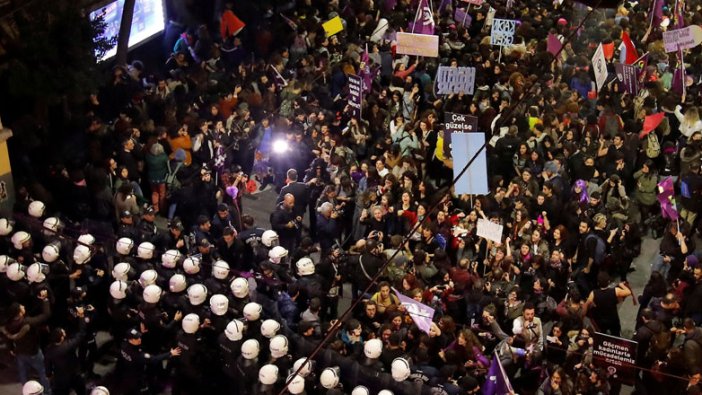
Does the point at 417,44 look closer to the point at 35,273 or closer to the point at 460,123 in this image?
the point at 460,123

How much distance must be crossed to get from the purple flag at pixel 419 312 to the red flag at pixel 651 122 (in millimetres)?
5994

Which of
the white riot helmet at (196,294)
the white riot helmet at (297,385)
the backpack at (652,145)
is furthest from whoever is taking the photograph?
the backpack at (652,145)

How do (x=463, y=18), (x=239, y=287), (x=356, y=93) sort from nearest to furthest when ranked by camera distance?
(x=239, y=287) → (x=356, y=93) → (x=463, y=18)

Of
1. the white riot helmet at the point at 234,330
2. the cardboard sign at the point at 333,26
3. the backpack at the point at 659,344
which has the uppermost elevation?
the cardboard sign at the point at 333,26

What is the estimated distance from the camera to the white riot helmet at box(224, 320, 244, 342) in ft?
32.4

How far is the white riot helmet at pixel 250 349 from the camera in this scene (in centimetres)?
974

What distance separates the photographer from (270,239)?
1156cm

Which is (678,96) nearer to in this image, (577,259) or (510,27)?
(510,27)

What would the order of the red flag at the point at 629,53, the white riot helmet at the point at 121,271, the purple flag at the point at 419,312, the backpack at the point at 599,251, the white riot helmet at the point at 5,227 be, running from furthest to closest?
the red flag at the point at 629,53
the backpack at the point at 599,251
the white riot helmet at the point at 5,227
the white riot helmet at the point at 121,271
the purple flag at the point at 419,312

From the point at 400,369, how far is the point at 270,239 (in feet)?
9.52

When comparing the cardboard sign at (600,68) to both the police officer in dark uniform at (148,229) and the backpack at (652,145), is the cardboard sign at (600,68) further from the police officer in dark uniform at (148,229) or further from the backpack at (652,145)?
the police officer in dark uniform at (148,229)

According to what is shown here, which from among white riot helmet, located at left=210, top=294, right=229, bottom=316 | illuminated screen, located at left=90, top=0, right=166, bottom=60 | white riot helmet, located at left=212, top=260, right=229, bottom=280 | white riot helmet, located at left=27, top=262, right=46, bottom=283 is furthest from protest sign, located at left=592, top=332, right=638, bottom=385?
illuminated screen, located at left=90, top=0, right=166, bottom=60

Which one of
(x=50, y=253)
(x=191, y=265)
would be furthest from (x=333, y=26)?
(x=50, y=253)

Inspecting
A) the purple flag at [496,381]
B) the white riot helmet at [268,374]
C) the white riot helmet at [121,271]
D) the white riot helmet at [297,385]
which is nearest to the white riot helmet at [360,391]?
the white riot helmet at [297,385]
